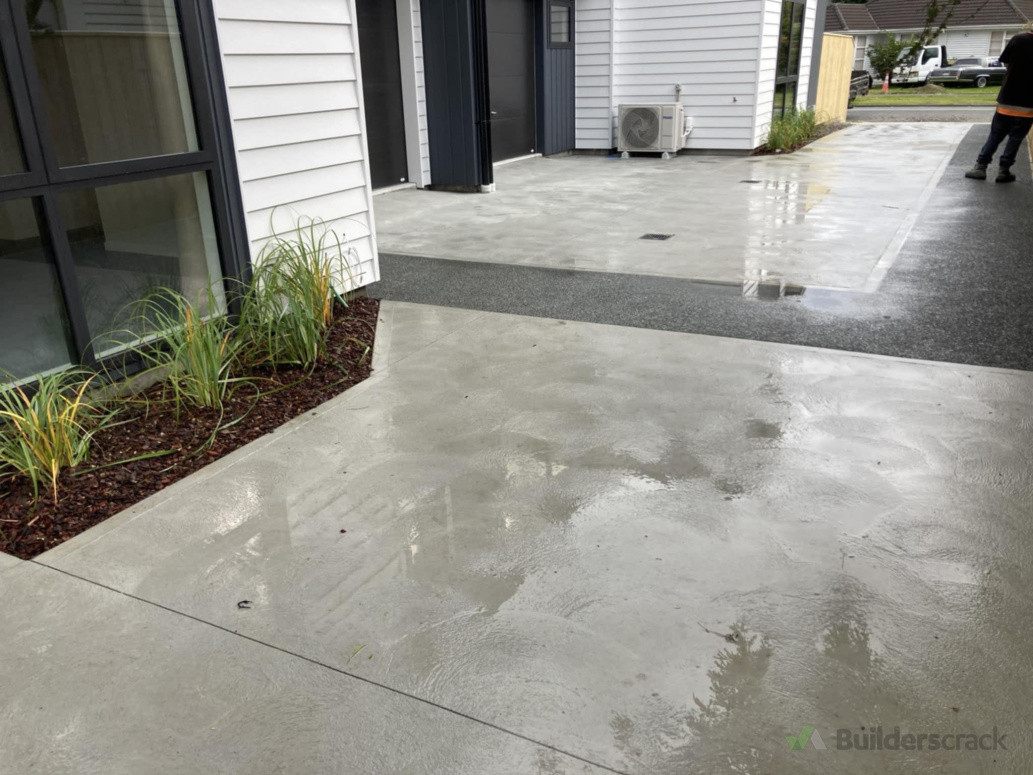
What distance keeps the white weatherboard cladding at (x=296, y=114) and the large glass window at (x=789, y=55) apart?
10.6 m

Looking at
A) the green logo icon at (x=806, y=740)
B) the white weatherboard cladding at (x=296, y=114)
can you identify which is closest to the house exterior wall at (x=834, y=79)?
the white weatherboard cladding at (x=296, y=114)

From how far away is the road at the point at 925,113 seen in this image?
18.3m

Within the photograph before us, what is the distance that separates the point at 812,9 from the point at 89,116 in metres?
15.3

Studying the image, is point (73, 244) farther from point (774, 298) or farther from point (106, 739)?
point (774, 298)

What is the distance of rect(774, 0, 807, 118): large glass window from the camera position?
13.8 m

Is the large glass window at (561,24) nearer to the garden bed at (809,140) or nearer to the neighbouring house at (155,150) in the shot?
the garden bed at (809,140)

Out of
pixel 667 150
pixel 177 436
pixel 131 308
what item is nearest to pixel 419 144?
pixel 667 150

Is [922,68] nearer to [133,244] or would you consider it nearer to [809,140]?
[809,140]

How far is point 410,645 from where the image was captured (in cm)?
224

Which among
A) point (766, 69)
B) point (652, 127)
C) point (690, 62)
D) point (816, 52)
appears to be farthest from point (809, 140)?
point (652, 127)

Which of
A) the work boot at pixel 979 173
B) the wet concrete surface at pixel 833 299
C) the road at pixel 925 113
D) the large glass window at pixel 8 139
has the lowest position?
the wet concrete surface at pixel 833 299

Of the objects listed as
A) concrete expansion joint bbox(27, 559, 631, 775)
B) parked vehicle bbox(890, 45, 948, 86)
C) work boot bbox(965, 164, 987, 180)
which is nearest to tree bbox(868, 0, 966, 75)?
parked vehicle bbox(890, 45, 948, 86)

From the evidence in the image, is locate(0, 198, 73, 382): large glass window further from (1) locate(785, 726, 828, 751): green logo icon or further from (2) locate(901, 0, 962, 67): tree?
(2) locate(901, 0, 962, 67): tree

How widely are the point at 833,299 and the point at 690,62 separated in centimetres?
888
